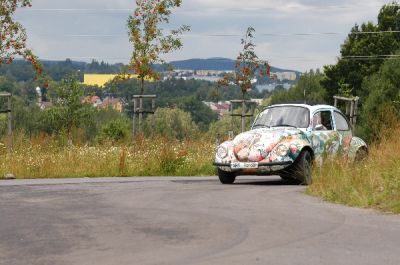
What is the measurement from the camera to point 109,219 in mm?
11398

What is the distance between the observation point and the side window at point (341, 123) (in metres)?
20.6

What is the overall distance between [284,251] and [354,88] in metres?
82.3

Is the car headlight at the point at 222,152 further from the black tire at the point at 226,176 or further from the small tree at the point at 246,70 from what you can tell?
the small tree at the point at 246,70

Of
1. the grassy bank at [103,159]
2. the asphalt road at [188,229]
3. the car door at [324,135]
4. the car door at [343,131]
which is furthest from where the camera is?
the grassy bank at [103,159]

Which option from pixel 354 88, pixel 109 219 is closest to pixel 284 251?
pixel 109 219

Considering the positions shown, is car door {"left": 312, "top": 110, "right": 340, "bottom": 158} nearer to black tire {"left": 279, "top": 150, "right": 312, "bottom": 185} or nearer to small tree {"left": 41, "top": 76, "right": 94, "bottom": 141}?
black tire {"left": 279, "top": 150, "right": 312, "bottom": 185}

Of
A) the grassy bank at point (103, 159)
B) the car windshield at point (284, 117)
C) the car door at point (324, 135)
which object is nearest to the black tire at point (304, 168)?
the car door at point (324, 135)

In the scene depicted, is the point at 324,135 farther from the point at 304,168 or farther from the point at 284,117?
the point at 304,168

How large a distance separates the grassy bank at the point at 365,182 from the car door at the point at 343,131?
246 centimetres

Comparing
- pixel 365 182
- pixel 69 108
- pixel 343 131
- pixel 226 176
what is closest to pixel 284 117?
Answer: pixel 343 131

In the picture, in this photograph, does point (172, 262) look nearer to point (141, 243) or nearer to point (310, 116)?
point (141, 243)

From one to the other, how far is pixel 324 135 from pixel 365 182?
5507 millimetres

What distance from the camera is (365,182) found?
14203 mm

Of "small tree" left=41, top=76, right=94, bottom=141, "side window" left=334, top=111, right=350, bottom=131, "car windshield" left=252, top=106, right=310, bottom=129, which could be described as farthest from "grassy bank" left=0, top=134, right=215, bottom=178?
"small tree" left=41, top=76, right=94, bottom=141
